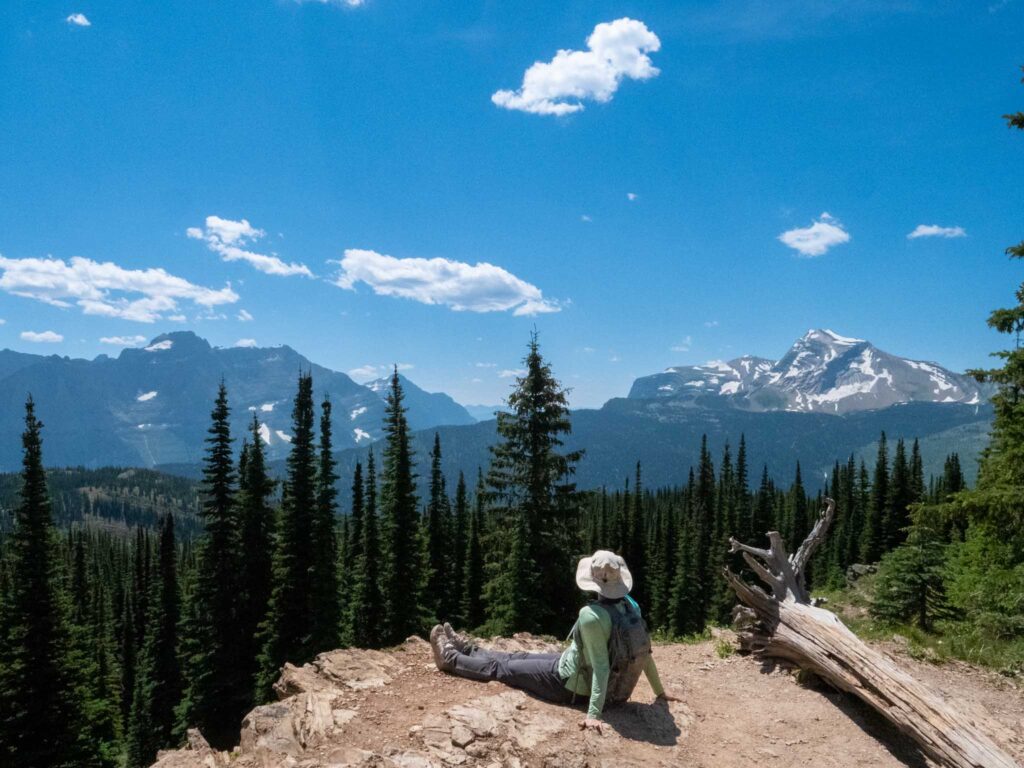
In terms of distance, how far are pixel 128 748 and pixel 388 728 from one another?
52.8 m

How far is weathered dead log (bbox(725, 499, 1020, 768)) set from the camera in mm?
5848

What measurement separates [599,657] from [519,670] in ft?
5.32

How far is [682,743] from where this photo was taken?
6.70m

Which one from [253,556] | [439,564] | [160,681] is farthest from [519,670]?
[160,681]

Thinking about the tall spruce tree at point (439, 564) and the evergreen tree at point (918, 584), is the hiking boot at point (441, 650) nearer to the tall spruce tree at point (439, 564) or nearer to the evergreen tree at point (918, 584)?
the evergreen tree at point (918, 584)

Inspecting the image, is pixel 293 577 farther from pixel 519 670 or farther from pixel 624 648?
pixel 624 648

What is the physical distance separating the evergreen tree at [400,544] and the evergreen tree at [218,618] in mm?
8783

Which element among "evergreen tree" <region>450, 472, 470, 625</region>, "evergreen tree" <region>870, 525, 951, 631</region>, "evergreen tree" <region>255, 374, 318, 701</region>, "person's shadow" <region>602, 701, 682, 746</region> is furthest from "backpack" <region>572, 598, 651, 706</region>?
"evergreen tree" <region>450, 472, 470, 625</region>

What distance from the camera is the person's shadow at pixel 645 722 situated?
668 centimetres

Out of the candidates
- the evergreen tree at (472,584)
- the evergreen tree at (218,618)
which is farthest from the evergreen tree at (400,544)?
the evergreen tree at (472,584)

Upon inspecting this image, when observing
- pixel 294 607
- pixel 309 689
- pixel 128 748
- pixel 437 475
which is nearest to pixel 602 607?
pixel 309 689

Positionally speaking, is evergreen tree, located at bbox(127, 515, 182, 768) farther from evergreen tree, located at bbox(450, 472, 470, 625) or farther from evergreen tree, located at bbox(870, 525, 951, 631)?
evergreen tree, located at bbox(870, 525, 951, 631)

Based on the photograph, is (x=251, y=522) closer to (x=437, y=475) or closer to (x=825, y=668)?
(x=437, y=475)

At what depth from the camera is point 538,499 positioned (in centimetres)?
2105
